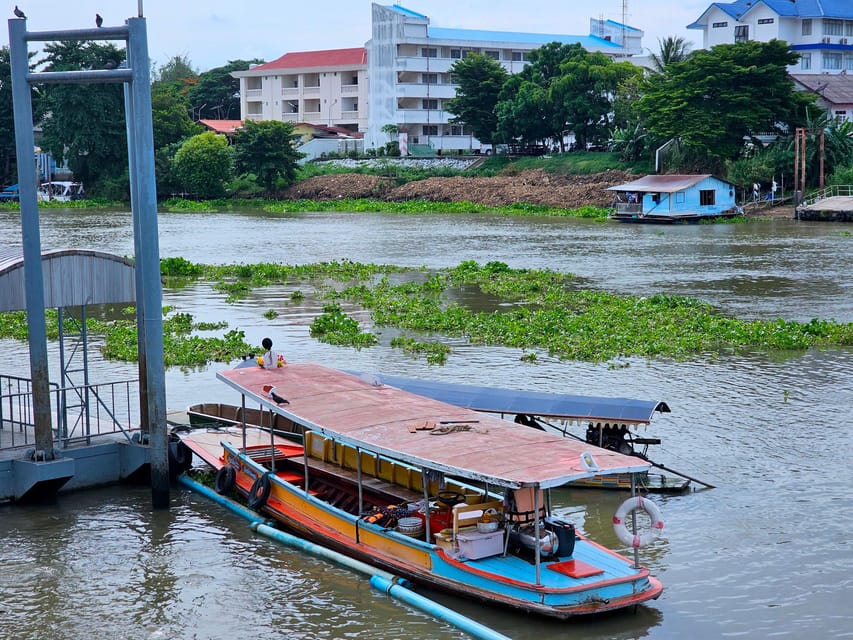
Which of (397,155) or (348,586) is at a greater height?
(397,155)

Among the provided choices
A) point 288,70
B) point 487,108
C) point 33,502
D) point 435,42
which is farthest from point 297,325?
point 288,70

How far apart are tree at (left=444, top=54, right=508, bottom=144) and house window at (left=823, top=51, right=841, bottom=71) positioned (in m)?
22.4

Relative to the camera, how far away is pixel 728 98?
193ft

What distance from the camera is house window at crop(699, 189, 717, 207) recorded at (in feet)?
187

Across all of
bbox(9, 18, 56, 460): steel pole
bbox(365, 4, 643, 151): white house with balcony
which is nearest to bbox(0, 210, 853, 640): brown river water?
bbox(9, 18, 56, 460): steel pole

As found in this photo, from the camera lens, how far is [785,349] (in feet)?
75.5

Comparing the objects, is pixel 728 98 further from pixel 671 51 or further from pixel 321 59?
pixel 321 59

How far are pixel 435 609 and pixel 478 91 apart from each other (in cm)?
6907

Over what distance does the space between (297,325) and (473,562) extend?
54.8ft

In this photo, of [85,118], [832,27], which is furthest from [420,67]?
[832,27]

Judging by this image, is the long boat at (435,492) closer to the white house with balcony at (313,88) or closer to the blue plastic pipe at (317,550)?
the blue plastic pipe at (317,550)

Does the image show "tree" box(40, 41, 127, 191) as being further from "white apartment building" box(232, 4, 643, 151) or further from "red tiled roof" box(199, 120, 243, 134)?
"white apartment building" box(232, 4, 643, 151)

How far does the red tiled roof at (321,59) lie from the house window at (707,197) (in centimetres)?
4113

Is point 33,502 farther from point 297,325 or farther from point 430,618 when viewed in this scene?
point 297,325
